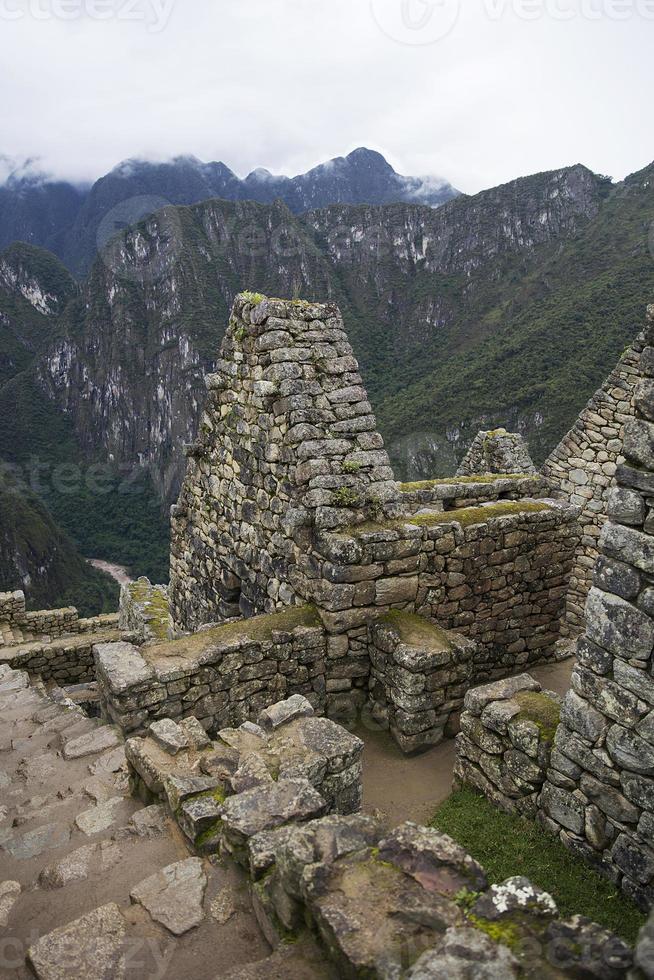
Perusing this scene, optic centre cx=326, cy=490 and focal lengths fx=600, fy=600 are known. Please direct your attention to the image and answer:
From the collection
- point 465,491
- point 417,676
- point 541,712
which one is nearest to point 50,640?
point 465,491

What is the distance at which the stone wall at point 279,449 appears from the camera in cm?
524

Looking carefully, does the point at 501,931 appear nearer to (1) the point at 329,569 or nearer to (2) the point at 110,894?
(2) the point at 110,894

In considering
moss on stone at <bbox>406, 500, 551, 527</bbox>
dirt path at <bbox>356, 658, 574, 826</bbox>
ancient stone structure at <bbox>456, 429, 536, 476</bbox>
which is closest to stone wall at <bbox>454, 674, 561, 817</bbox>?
dirt path at <bbox>356, 658, 574, 826</bbox>

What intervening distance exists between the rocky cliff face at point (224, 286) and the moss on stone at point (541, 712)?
12643cm

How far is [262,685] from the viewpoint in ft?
16.1

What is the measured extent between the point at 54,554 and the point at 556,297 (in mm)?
74368

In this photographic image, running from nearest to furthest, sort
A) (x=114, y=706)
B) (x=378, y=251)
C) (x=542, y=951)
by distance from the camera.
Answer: (x=542, y=951)
(x=114, y=706)
(x=378, y=251)

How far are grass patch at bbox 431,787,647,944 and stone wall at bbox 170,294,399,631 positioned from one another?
2236mm

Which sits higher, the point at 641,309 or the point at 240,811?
the point at 641,309

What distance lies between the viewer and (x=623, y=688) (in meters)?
2.95

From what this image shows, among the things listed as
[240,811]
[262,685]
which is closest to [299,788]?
[240,811]

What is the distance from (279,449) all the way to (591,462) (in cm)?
614

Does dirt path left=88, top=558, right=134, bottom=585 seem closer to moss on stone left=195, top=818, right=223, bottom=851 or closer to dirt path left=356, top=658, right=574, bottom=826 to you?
dirt path left=356, top=658, right=574, bottom=826

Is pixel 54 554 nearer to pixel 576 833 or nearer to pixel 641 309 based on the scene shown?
pixel 641 309
